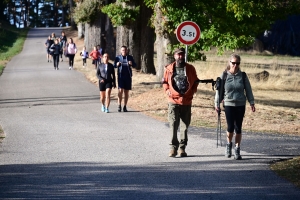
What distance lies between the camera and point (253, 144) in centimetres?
1387

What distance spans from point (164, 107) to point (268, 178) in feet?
33.6

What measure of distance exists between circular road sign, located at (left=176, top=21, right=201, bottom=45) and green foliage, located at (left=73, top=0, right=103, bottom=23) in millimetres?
21466

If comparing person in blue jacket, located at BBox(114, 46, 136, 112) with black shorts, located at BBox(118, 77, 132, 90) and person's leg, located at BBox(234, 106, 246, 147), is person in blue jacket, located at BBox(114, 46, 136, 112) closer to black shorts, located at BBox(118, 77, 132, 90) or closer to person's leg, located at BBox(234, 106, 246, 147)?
black shorts, located at BBox(118, 77, 132, 90)

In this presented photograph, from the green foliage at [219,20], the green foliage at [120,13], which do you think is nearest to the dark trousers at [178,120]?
the green foliage at [219,20]

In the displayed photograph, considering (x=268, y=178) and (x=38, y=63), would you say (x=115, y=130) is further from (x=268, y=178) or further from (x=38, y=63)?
(x=38, y=63)

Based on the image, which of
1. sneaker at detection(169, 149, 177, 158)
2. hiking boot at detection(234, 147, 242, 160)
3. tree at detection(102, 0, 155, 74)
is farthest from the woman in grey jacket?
tree at detection(102, 0, 155, 74)

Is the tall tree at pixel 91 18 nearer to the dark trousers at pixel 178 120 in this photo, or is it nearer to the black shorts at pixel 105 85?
the black shorts at pixel 105 85

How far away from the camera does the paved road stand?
9.12 meters

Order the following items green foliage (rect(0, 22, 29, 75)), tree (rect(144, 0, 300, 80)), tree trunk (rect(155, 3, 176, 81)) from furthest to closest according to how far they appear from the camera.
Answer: green foliage (rect(0, 22, 29, 75)) < tree trunk (rect(155, 3, 176, 81)) < tree (rect(144, 0, 300, 80))

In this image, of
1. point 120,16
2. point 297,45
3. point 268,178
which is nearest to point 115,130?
point 268,178

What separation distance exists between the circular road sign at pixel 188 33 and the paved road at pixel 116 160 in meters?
2.11

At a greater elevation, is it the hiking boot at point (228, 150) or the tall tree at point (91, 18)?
the tall tree at point (91, 18)

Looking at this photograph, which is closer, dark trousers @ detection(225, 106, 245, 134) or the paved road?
the paved road

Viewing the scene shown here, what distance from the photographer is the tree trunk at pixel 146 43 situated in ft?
99.6
